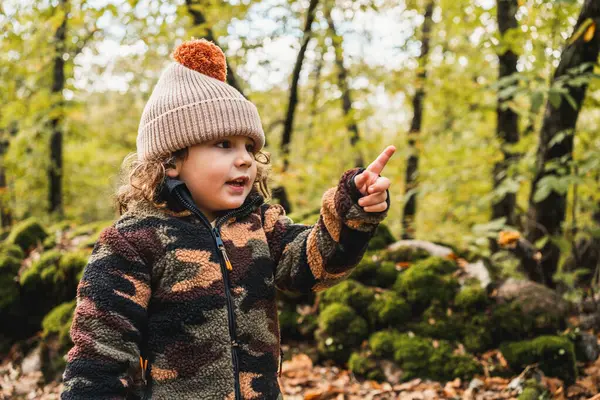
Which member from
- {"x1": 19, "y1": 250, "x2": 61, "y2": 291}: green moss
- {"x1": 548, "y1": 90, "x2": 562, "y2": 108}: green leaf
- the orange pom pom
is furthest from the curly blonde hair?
{"x1": 19, "y1": 250, "x2": 61, "y2": 291}: green moss

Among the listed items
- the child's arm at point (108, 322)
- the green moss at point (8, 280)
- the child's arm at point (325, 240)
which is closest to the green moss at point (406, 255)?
the child's arm at point (325, 240)

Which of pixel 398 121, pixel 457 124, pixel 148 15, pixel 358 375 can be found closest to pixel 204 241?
pixel 358 375

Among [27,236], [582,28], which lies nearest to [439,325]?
[582,28]

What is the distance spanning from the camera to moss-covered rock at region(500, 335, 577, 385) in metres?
3.24

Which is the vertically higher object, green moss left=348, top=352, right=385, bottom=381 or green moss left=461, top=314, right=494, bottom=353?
green moss left=461, top=314, right=494, bottom=353

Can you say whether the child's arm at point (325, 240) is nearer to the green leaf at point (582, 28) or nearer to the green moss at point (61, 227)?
the green leaf at point (582, 28)

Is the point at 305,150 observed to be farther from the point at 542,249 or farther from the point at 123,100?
the point at 123,100

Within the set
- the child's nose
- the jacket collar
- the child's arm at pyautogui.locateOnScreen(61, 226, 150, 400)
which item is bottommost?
the child's arm at pyautogui.locateOnScreen(61, 226, 150, 400)

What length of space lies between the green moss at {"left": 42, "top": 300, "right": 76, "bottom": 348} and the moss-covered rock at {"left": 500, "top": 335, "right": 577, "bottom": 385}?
11.3ft

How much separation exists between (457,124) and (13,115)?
755cm

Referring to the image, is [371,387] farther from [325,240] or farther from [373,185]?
[373,185]

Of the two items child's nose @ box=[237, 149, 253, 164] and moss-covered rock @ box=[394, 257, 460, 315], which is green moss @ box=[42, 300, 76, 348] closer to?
moss-covered rock @ box=[394, 257, 460, 315]

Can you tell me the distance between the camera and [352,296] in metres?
3.99

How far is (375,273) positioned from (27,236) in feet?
13.2
